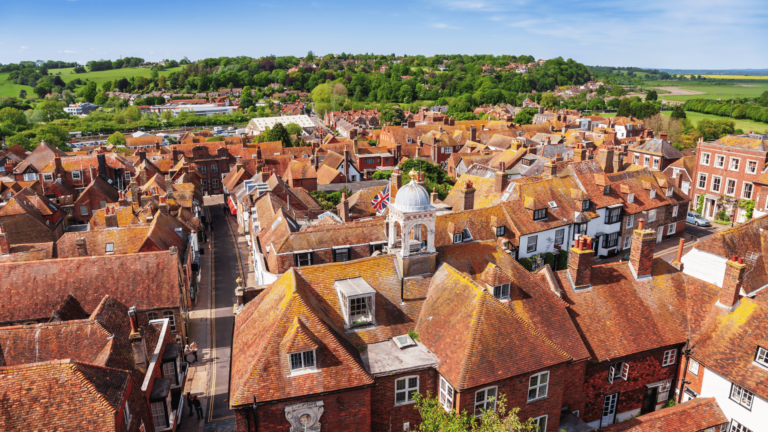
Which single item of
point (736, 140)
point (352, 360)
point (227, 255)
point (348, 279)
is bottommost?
point (227, 255)

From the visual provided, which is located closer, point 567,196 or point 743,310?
point 743,310

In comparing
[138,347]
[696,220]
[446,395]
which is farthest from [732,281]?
[696,220]

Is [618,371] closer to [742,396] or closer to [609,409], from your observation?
[609,409]

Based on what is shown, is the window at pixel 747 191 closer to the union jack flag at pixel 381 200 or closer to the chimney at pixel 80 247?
the union jack flag at pixel 381 200

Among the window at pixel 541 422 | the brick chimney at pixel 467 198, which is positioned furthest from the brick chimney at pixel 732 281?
the brick chimney at pixel 467 198

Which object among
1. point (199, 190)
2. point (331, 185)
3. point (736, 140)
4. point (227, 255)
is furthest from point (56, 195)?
point (736, 140)

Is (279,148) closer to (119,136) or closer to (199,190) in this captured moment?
(199,190)

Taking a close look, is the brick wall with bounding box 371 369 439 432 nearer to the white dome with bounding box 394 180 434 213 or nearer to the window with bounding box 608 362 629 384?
the white dome with bounding box 394 180 434 213
